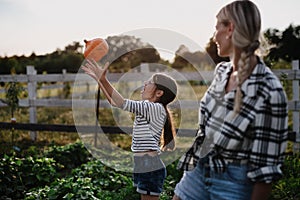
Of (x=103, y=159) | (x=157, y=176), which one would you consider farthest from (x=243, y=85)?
(x=103, y=159)

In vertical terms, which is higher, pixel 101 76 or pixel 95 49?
pixel 95 49

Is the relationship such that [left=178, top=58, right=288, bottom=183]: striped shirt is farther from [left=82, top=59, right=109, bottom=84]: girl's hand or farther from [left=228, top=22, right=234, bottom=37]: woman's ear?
[left=82, top=59, right=109, bottom=84]: girl's hand

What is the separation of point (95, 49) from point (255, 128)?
1406 mm

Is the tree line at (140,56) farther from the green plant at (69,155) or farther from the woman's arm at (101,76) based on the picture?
the green plant at (69,155)

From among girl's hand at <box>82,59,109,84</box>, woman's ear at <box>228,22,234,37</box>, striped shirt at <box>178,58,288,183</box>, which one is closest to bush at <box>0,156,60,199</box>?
girl's hand at <box>82,59,109,84</box>

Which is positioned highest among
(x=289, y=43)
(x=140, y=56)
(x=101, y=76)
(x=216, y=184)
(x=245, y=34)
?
(x=289, y=43)

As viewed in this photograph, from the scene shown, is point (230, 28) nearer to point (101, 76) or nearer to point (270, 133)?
point (270, 133)

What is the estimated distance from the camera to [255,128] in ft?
5.53

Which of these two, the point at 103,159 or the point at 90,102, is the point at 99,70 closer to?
the point at 103,159

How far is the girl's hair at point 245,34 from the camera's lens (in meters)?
1.73

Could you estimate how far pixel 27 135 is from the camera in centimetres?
880

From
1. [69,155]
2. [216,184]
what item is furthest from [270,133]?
[69,155]

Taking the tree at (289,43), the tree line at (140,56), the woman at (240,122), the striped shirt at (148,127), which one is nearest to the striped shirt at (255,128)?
the woman at (240,122)

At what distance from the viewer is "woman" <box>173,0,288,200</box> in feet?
5.48
